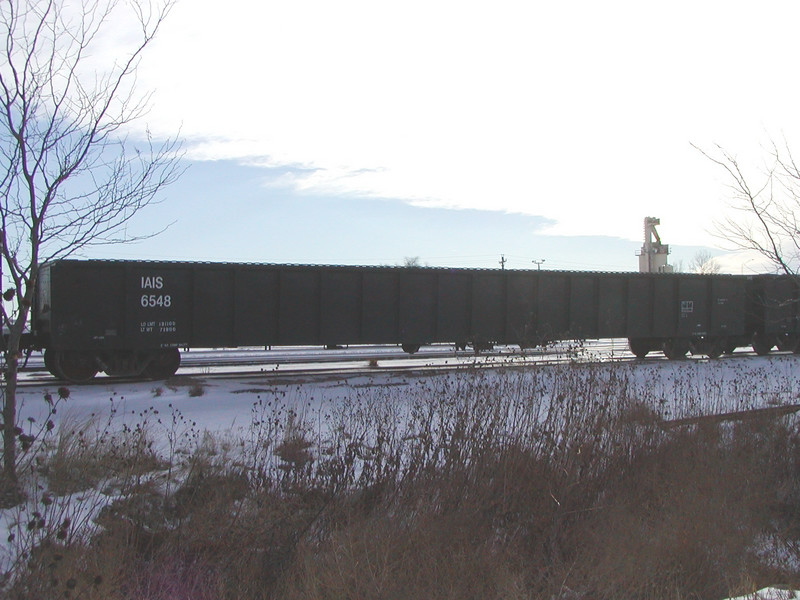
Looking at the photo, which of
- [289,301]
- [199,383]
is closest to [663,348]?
[289,301]

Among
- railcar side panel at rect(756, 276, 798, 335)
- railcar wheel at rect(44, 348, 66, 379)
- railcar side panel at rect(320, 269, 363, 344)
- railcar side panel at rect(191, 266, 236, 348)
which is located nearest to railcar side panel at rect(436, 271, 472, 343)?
railcar side panel at rect(320, 269, 363, 344)

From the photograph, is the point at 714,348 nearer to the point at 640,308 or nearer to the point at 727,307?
the point at 727,307

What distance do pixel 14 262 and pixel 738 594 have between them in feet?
22.8

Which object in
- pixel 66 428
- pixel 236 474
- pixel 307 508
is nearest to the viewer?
pixel 307 508

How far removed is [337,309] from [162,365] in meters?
4.63

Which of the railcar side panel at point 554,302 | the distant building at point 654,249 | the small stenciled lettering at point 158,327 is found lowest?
the small stenciled lettering at point 158,327

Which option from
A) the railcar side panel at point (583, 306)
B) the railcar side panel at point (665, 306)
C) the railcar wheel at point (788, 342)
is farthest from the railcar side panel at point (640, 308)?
the railcar wheel at point (788, 342)

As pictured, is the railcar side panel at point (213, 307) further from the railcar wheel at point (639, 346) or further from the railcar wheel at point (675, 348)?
the railcar wheel at point (675, 348)

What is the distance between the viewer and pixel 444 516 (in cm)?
638

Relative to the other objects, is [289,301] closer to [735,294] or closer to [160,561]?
[160,561]

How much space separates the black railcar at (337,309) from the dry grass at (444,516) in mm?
4822

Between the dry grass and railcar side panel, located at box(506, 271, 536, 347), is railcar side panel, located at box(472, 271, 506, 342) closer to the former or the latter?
railcar side panel, located at box(506, 271, 536, 347)

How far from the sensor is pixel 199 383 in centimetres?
1441

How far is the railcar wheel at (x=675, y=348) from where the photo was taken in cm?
2325
